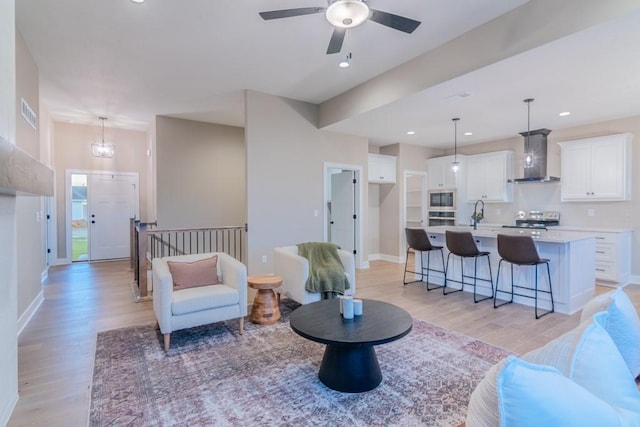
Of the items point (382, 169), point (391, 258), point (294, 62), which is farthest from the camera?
point (391, 258)

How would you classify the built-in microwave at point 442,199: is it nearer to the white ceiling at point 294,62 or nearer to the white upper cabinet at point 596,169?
the white ceiling at point 294,62

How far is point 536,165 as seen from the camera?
6.17m

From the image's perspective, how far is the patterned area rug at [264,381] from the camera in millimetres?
2035

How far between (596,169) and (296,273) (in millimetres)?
5442

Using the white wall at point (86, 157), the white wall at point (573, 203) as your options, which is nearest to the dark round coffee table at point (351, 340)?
the white wall at point (573, 203)

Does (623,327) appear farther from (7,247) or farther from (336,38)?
(7,247)

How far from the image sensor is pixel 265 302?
3.63 m

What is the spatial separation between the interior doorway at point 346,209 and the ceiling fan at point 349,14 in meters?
3.68

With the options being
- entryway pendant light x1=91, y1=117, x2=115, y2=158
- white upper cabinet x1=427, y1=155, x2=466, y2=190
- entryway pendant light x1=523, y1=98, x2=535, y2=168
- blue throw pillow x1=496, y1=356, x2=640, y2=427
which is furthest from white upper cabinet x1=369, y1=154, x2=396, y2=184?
blue throw pillow x1=496, y1=356, x2=640, y2=427

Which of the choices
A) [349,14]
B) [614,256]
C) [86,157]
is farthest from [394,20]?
[86,157]

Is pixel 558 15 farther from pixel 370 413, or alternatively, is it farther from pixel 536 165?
pixel 536 165

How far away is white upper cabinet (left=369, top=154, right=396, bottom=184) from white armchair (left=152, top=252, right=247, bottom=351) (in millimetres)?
4542

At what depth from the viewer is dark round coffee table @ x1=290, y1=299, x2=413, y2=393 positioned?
2184mm

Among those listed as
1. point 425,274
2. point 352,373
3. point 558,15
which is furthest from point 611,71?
point 352,373
